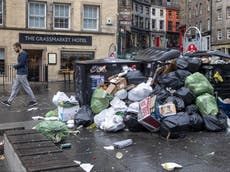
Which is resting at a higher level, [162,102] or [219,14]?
[219,14]

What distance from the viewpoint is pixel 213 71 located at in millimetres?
8000

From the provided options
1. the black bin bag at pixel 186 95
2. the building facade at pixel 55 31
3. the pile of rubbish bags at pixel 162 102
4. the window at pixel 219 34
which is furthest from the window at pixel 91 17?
the window at pixel 219 34

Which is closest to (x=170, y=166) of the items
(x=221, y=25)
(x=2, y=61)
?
(x=2, y=61)

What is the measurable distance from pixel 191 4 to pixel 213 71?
73.2 meters

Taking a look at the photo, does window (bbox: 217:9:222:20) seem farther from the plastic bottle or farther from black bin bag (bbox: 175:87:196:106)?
the plastic bottle

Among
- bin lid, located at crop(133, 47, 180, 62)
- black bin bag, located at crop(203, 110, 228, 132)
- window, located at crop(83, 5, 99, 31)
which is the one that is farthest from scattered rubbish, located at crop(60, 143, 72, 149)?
window, located at crop(83, 5, 99, 31)

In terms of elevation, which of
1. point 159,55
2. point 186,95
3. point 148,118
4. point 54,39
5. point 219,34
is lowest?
point 148,118

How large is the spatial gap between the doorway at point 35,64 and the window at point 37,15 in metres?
1.80

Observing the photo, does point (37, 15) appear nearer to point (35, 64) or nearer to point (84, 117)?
point (35, 64)

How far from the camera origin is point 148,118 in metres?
6.39

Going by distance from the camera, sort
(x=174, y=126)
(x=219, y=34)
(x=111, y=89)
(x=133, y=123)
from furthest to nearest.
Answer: (x=219, y=34), (x=111, y=89), (x=133, y=123), (x=174, y=126)

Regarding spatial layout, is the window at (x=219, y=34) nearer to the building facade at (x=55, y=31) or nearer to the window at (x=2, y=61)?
the building facade at (x=55, y=31)

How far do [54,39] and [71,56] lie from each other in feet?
5.55

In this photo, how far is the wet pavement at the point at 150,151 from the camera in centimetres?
471
